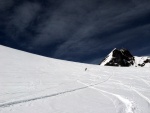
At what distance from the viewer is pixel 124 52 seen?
178m

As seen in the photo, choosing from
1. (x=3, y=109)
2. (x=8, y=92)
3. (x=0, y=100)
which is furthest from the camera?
(x=8, y=92)

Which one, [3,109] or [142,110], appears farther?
[142,110]

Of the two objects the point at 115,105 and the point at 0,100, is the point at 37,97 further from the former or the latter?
the point at 115,105

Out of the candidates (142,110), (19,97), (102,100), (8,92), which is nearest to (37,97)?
(19,97)

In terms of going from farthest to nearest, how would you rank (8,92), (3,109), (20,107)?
(8,92)
(20,107)
(3,109)

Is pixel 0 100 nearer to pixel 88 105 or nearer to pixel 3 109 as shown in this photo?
pixel 3 109

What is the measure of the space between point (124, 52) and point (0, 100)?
17825 centimetres

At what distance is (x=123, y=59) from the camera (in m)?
162

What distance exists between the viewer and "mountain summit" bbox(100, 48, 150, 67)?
155050mm

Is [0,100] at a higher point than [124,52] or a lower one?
lower

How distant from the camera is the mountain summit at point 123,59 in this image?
155050 mm

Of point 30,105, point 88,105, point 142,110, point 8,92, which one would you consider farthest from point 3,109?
point 142,110

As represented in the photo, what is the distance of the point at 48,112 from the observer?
5262 millimetres

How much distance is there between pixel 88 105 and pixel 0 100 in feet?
8.76
